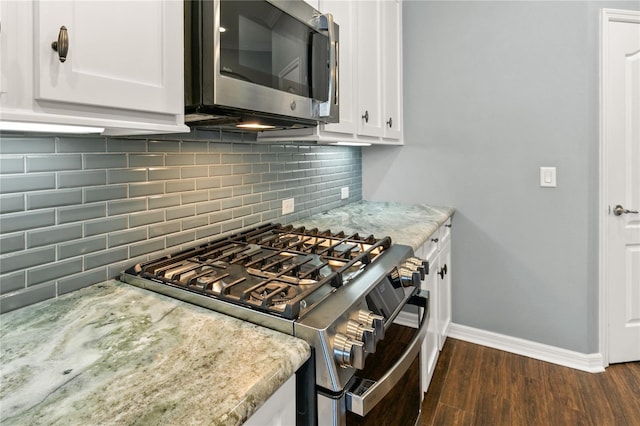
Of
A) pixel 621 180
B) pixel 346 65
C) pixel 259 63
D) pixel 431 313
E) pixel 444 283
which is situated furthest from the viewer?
pixel 444 283

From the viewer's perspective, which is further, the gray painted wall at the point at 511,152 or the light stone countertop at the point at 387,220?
the gray painted wall at the point at 511,152

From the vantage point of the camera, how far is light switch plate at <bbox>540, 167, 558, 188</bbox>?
2.21 meters

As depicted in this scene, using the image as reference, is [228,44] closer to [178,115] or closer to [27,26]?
[178,115]

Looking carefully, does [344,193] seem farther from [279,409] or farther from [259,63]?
[279,409]

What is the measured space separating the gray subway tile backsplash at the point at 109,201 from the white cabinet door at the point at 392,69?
996 mm

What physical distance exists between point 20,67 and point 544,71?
2550mm

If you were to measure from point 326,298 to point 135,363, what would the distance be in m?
0.45

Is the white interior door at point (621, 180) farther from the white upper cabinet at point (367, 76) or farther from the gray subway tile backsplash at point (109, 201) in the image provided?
the gray subway tile backsplash at point (109, 201)

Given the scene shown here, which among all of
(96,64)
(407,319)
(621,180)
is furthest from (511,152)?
(96,64)

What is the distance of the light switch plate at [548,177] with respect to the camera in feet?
7.25

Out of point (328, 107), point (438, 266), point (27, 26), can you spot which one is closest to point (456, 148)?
point (438, 266)

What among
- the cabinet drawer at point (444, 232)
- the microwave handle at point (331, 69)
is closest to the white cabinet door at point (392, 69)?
the cabinet drawer at point (444, 232)

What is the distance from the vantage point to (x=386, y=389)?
91 cm

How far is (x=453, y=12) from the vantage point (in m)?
2.44
